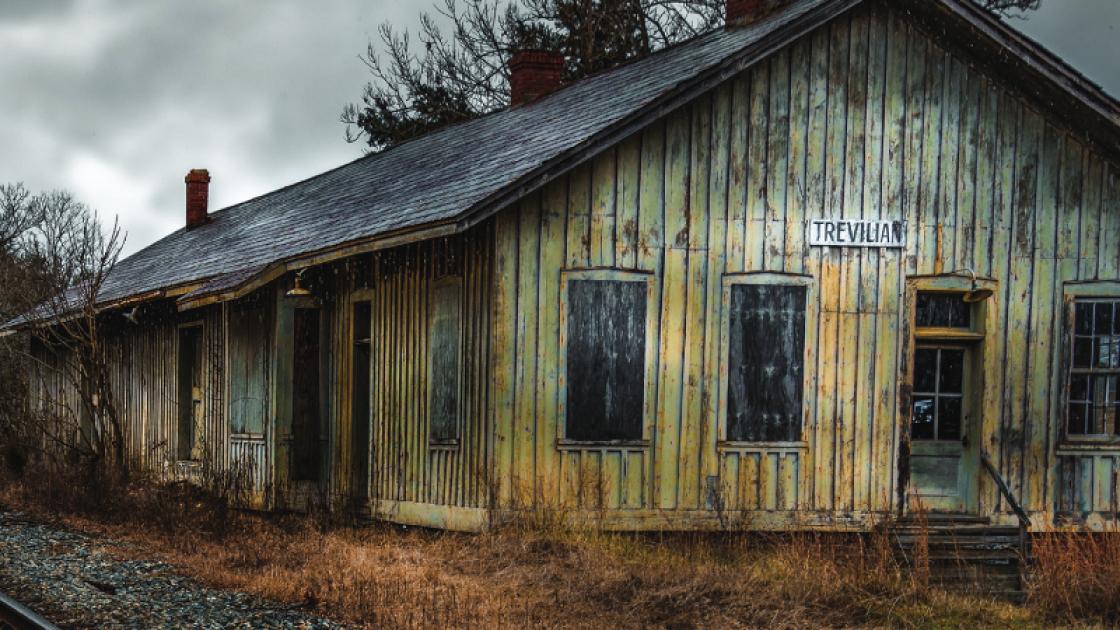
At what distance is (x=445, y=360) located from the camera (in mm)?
13430

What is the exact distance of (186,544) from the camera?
1180 cm

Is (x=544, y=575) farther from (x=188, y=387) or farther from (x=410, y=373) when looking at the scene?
(x=188, y=387)

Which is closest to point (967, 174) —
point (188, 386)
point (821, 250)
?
point (821, 250)

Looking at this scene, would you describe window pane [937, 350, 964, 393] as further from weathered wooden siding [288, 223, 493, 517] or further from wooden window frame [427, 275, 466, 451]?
wooden window frame [427, 275, 466, 451]

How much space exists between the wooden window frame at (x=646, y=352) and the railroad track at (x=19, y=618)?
5.40 metres

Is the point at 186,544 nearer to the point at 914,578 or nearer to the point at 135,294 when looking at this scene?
the point at 914,578

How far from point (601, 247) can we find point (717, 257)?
1.17 m

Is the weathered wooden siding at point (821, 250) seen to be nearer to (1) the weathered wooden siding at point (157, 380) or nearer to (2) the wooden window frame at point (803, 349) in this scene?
(2) the wooden window frame at point (803, 349)

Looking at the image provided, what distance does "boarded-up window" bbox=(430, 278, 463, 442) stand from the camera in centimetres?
1323

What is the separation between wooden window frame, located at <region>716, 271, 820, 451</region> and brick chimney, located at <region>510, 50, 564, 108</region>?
7876 mm

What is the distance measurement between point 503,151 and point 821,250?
3.95 m

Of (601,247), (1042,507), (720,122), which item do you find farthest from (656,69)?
(1042,507)

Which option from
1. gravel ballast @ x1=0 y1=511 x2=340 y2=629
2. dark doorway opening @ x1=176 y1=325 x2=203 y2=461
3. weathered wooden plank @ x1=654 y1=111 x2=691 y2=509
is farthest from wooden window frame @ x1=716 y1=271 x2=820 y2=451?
dark doorway opening @ x1=176 y1=325 x2=203 y2=461

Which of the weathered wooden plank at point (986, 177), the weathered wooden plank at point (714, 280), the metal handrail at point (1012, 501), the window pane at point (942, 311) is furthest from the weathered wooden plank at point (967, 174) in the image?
the weathered wooden plank at point (714, 280)
